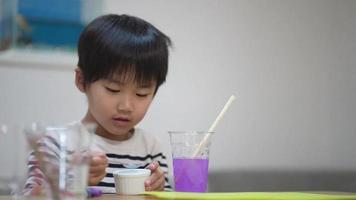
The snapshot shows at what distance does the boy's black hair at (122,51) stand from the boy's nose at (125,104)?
0.05 metres

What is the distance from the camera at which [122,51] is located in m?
1.10

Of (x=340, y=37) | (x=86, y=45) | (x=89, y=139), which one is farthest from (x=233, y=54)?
(x=89, y=139)

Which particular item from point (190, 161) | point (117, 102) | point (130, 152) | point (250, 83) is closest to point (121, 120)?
point (117, 102)

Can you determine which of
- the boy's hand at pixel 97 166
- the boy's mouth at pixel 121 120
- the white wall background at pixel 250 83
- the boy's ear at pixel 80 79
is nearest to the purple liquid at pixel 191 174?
the boy's hand at pixel 97 166

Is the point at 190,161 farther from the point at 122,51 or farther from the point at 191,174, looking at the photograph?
the point at 122,51

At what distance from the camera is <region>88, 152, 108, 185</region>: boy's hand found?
81 centimetres

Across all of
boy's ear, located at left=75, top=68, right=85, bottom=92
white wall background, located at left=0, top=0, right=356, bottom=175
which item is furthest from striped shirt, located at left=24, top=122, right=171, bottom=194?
white wall background, located at left=0, top=0, right=356, bottom=175

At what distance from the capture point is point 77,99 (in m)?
1.54

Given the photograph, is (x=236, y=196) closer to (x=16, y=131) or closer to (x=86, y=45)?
(x=16, y=131)

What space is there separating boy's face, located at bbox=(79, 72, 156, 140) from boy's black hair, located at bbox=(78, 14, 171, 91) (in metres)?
0.02

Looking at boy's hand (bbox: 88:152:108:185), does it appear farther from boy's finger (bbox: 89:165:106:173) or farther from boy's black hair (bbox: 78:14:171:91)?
boy's black hair (bbox: 78:14:171:91)

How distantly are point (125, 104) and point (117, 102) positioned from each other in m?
0.02

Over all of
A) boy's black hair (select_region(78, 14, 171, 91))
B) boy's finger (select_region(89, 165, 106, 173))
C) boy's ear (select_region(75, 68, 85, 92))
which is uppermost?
boy's black hair (select_region(78, 14, 171, 91))

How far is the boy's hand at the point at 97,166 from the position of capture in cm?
81
